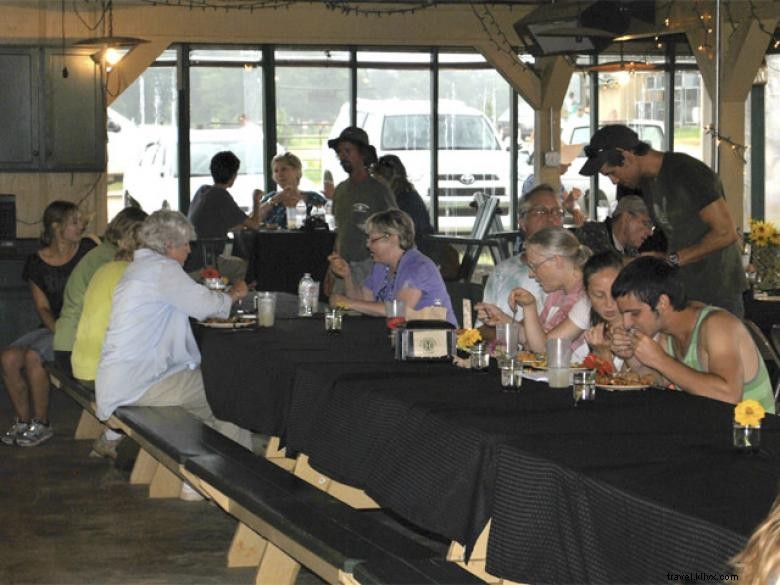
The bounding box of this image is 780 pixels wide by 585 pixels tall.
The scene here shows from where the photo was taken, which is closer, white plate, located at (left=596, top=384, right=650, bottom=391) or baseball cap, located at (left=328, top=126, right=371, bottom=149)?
white plate, located at (left=596, top=384, right=650, bottom=391)

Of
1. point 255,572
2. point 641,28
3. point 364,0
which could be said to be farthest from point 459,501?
point 364,0

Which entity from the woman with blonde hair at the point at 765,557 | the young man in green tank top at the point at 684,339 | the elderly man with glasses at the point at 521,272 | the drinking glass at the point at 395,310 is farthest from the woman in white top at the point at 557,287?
the woman with blonde hair at the point at 765,557

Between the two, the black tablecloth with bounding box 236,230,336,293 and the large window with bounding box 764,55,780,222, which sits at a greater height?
the large window with bounding box 764,55,780,222

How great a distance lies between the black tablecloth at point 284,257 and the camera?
12.0m

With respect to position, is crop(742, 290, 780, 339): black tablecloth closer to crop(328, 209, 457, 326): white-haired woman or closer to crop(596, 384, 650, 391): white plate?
crop(328, 209, 457, 326): white-haired woman

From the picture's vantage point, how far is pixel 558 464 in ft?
10.7

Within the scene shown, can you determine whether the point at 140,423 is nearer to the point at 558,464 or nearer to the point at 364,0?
the point at 558,464

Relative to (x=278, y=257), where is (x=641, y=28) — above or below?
above

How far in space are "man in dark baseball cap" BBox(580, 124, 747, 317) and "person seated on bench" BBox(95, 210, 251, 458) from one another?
182cm

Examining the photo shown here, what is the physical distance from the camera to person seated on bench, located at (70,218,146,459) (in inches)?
274

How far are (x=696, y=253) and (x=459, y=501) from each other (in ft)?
9.27

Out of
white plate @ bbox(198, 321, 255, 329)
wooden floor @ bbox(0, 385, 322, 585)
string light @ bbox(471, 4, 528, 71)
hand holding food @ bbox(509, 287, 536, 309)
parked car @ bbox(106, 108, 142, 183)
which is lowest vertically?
wooden floor @ bbox(0, 385, 322, 585)

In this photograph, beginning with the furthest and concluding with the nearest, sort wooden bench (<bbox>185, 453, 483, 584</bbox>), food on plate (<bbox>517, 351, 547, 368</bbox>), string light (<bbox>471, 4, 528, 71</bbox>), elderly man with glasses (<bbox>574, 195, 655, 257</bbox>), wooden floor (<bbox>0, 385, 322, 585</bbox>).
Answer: string light (<bbox>471, 4, 528, 71</bbox>) < elderly man with glasses (<bbox>574, 195, 655, 257</bbox>) < wooden floor (<bbox>0, 385, 322, 585</bbox>) < food on plate (<bbox>517, 351, 547, 368</bbox>) < wooden bench (<bbox>185, 453, 483, 584</bbox>)

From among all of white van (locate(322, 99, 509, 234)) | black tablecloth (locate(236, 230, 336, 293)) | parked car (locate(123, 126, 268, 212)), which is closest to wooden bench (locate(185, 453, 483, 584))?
A: black tablecloth (locate(236, 230, 336, 293))
